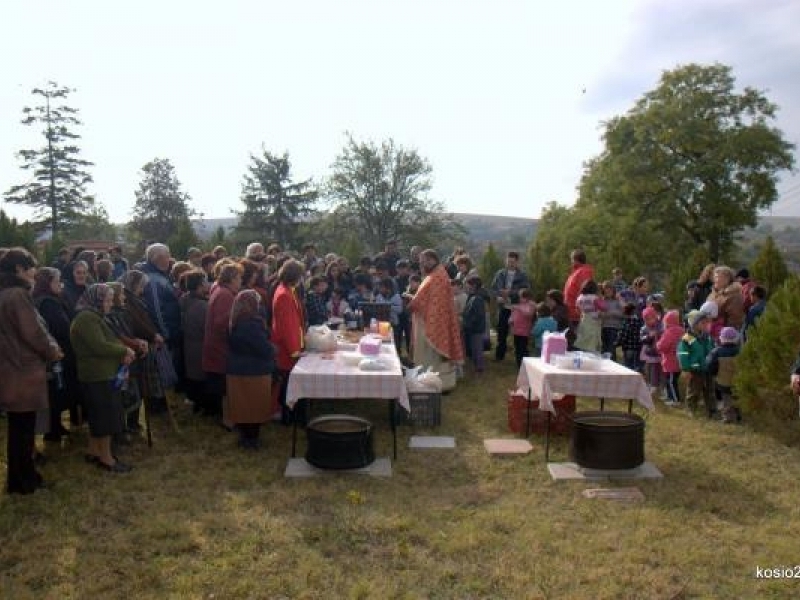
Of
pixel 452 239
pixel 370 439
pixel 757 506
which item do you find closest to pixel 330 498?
pixel 370 439

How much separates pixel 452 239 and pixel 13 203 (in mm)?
30011

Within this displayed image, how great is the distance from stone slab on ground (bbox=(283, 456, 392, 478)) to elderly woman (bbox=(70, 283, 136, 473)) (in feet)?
5.11

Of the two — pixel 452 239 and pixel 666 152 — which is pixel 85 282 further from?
pixel 452 239

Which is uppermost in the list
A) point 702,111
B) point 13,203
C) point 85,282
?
point 702,111

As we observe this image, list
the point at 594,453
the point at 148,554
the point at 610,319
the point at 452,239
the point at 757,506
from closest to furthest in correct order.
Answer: the point at 148,554 < the point at 757,506 < the point at 594,453 < the point at 610,319 < the point at 452,239

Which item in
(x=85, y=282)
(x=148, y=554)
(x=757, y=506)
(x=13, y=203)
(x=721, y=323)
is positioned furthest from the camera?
(x=13, y=203)

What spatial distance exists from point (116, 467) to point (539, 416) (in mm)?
4362

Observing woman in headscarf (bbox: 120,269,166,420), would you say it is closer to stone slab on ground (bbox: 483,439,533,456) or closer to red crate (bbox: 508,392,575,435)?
stone slab on ground (bbox: 483,439,533,456)

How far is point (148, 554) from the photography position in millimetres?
4312

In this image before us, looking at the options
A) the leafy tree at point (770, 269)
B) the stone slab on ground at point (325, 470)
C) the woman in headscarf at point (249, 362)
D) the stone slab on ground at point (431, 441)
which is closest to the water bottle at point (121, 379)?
the woman in headscarf at point (249, 362)

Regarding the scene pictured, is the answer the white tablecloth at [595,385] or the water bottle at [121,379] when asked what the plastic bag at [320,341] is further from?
the white tablecloth at [595,385]

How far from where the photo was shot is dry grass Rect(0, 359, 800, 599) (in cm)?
397

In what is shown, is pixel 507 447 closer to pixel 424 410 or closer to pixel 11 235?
pixel 424 410

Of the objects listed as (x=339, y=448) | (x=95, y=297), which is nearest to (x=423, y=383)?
(x=339, y=448)
